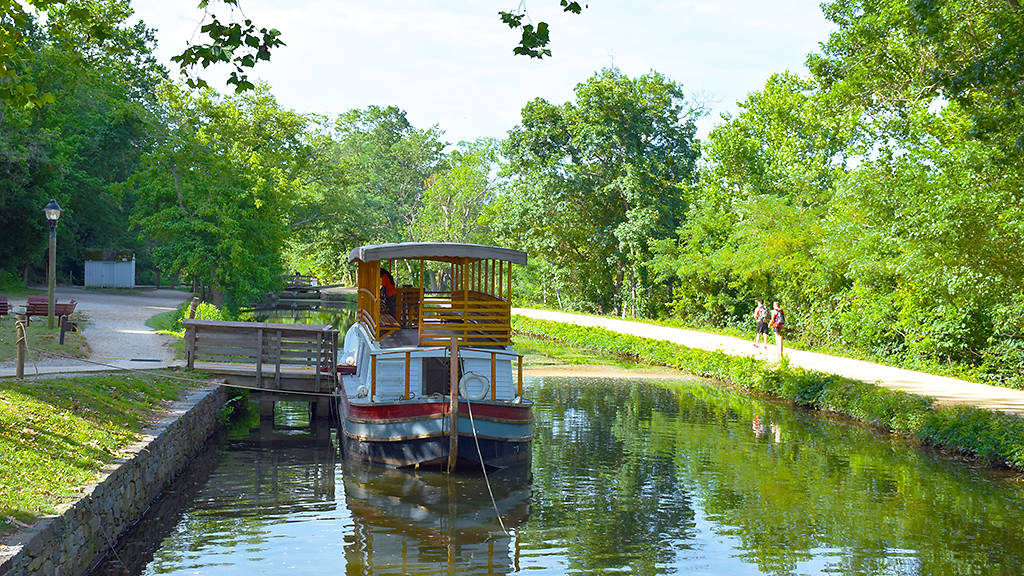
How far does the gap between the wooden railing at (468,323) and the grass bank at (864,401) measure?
8454 mm

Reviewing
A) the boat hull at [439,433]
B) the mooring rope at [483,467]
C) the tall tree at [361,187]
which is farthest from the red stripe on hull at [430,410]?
the tall tree at [361,187]

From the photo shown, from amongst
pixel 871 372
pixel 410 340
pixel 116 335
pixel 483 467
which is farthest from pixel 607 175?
pixel 483 467

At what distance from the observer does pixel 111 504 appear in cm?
1060

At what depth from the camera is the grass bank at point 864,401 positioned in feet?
52.1

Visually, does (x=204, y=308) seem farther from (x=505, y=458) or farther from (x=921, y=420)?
(x=921, y=420)

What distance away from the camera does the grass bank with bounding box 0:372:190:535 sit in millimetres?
9062

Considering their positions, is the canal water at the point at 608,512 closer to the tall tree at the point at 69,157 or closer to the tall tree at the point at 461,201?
the tall tree at the point at 69,157

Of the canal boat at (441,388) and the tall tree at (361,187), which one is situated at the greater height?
the tall tree at (361,187)

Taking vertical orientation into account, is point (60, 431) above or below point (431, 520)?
above

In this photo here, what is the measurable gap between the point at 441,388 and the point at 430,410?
1529 mm

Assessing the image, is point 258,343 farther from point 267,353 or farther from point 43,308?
point 43,308

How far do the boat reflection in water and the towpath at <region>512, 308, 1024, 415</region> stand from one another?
10.7m

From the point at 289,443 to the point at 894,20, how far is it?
17.1 m

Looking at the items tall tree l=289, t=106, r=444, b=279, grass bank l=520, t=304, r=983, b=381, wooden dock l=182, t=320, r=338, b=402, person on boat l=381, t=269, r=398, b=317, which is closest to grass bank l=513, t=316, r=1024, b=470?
grass bank l=520, t=304, r=983, b=381
